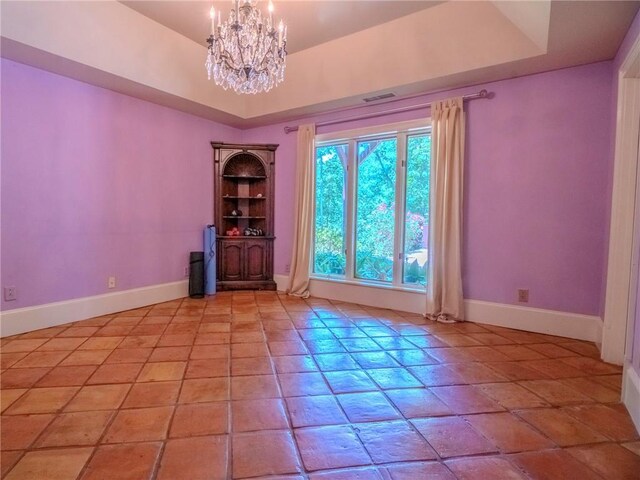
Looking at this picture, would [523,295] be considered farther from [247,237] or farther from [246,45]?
[247,237]

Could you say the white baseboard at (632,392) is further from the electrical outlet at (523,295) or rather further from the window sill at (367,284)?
the window sill at (367,284)

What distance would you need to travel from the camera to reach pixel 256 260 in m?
5.18

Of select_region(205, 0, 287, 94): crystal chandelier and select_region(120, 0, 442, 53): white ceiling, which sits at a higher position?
select_region(120, 0, 442, 53): white ceiling

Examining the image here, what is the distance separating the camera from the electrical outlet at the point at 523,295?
343 cm

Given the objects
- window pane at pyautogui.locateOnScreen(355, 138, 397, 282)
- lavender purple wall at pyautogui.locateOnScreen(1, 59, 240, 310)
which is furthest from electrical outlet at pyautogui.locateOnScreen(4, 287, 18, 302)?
window pane at pyautogui.locateOnScreen(355, 138, 397, 282)

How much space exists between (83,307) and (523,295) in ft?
15.1

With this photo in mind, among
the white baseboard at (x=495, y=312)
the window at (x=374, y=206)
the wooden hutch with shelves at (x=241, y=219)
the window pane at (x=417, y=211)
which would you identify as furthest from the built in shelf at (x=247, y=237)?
the window pane at (x=417, y=211)

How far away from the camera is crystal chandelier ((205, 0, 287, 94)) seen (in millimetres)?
2672

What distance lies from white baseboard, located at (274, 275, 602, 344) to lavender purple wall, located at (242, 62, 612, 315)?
8cm

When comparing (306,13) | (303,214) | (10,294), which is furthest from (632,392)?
(10,294)

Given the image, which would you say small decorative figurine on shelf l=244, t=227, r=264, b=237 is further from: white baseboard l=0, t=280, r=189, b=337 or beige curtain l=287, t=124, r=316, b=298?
white baseboard l=0, t=280, r=189, b=337

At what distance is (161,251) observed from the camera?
4.45 meters

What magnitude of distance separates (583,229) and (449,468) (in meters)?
2.74

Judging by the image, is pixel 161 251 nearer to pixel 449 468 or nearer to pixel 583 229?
pixel 449 468
